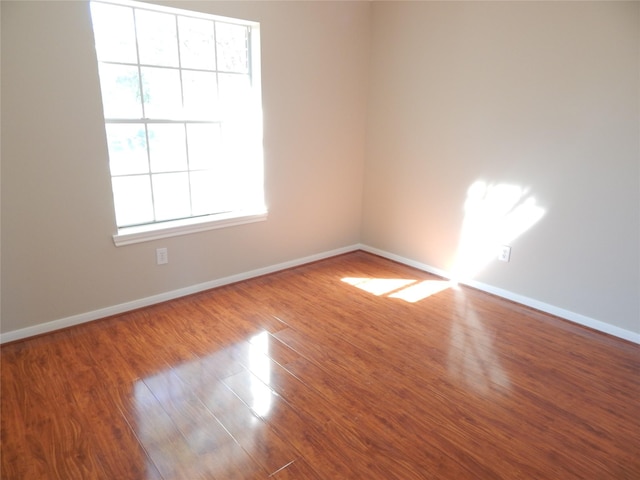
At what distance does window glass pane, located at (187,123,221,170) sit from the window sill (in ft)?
1.35

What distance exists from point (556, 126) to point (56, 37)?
10.2 feet

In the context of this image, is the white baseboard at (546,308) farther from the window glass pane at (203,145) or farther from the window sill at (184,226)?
the window glass pane at (203,145)

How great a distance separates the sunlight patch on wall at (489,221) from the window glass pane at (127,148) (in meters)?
2.51

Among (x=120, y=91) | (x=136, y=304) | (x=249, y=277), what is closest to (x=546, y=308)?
(x=249, y=277)

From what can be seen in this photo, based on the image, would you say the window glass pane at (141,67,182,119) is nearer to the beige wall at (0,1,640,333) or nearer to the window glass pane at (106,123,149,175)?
the window glass pane at (106,123,149,175)

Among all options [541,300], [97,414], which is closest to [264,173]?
[97,414]

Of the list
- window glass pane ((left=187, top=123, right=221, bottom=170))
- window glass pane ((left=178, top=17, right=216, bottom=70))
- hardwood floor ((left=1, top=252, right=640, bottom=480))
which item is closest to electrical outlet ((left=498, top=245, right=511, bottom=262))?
hardwood floor ((left=1, top=252, right=640, bottom=480))

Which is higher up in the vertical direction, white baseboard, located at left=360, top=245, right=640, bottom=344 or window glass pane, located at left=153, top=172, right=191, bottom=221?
window glass pane, located at left=153, top=172, right=191, bottom=221

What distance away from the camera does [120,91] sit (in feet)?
8.75

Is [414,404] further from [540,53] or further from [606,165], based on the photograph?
[540,53]

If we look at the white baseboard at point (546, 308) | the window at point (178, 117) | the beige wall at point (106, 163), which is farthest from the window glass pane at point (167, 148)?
the white baseboard at point (546, 308)

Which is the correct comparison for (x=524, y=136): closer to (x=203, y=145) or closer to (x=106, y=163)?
(x=203, y=145)

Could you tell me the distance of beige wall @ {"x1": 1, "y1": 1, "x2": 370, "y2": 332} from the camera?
90.2 inches

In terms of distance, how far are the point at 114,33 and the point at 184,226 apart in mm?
1312
